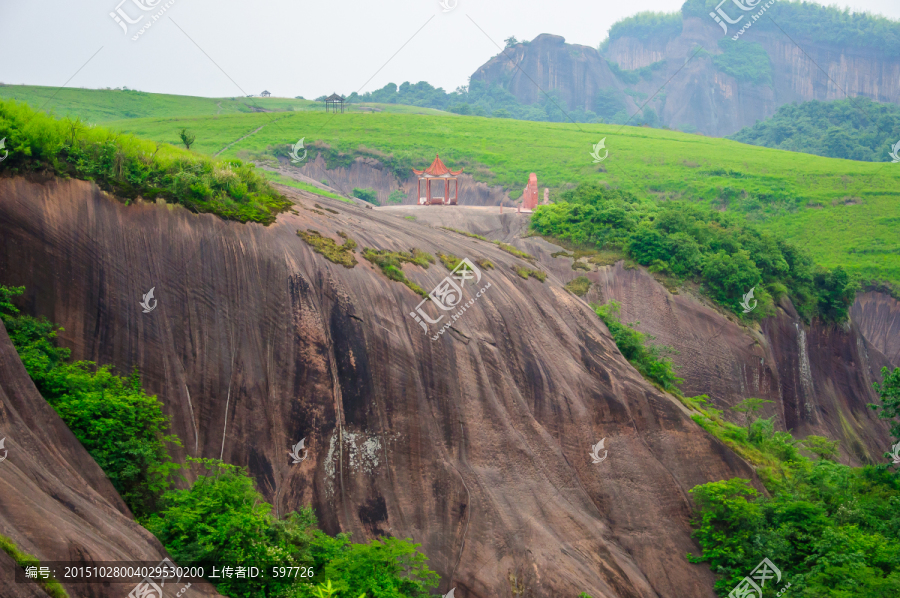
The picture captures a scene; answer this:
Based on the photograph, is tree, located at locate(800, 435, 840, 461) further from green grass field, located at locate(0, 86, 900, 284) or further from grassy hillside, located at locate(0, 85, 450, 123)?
grassy hillside, located at locate(0, 85, 450, 123)

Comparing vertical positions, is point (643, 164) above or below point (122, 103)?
below

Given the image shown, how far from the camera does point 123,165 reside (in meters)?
16.2

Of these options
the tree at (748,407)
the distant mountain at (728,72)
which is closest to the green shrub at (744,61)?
the distant mountain at (728,72)

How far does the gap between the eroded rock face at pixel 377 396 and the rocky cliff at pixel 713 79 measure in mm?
116673

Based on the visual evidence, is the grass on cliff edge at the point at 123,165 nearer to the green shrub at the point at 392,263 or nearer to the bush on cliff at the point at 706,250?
the green shrub at the point at 392,263

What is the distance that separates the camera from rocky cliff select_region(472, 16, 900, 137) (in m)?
134

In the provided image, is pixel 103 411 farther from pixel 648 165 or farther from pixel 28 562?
pixel 648 165

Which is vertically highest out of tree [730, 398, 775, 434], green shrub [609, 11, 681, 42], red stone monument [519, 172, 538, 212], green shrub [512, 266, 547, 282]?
green shrub [609, 11, 681, 42]

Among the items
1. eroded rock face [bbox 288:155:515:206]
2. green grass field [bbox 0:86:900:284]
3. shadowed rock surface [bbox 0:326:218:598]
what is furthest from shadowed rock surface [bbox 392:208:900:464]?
eroded rock face [bbox 288:155:515:206]

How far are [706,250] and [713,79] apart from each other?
116863mm

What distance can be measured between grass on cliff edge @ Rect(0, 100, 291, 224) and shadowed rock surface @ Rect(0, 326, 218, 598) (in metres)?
5.03

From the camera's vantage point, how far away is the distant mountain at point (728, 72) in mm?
134000

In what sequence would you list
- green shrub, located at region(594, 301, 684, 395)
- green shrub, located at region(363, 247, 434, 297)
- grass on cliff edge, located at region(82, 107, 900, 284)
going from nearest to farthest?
green shrub, located at region(363, 247, 434, 297), green shrub, located at region(594, 301, 684, 395), grass on cliff edge, located at region(82, 107, 900, 284)

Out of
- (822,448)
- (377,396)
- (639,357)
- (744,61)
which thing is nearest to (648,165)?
(822,448)
